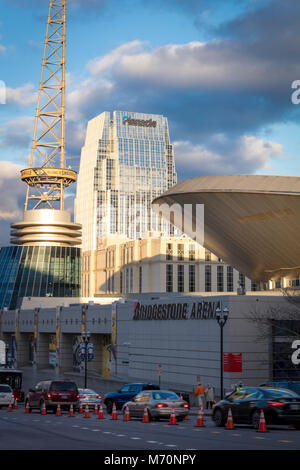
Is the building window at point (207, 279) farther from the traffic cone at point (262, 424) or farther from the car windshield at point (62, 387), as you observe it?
the traffic cone at point (262, 424)

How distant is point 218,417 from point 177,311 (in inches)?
1058

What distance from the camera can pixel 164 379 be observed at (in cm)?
5481

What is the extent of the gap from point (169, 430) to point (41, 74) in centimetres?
12081

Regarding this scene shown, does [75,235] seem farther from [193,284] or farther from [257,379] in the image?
[257,379]

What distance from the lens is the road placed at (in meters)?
18.7

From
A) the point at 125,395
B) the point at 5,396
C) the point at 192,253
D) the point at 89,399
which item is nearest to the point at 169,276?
the point at 192,253

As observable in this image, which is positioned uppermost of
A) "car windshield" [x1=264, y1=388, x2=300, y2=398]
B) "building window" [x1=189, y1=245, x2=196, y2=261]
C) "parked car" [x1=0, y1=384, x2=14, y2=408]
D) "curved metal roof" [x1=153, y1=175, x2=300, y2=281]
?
"building window" [x1=189, y1=245, x2=196, y2=261]

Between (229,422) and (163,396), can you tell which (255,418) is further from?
(163,396)

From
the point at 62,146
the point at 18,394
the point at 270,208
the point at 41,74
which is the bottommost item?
the point at 18,394

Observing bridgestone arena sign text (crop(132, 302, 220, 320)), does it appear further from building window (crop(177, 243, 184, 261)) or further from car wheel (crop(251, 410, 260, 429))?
building window (crop(177, 243, 184, 261))

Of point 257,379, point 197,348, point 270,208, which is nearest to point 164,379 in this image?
point 197,348

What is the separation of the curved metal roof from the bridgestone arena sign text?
921cm

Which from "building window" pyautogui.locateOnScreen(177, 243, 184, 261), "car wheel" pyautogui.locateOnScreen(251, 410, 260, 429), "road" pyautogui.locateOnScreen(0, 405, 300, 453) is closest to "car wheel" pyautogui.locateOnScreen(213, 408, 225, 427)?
"road" pyautogui.locateOnScreen(0, 405, 300, 453)
